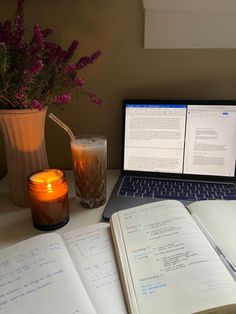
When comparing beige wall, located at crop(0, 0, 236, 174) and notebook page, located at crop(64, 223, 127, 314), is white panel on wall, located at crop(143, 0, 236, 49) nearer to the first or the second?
beige wall, located at crop(0, 0, 236, 174)

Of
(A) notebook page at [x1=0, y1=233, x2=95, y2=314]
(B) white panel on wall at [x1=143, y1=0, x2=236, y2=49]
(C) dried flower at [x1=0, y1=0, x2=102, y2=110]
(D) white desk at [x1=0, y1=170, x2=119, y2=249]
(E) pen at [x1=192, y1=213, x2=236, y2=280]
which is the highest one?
(B) white panel on wall at [x1=143, y1=0, x2=236, y2=49]

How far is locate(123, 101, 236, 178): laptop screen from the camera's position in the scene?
79cm

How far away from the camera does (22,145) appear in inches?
26.9

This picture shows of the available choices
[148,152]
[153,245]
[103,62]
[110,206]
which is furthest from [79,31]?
[153,245]

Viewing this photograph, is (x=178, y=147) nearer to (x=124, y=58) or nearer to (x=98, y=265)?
(x=124, y=58)

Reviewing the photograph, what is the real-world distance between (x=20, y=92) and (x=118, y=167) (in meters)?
0.43

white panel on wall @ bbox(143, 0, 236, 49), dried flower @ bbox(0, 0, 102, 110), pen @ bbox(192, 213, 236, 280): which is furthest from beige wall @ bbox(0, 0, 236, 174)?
pen @ bbox(192, 213, 236, 280)

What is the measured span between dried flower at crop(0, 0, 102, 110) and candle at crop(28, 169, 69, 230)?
0.49ft

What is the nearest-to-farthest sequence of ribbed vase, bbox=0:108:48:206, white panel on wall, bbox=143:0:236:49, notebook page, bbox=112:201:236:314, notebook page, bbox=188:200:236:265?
notebook page, bbox=112:201:236:314
notebook page, bbox=188:200:236:265
ribbed vase, bbox=0:108:48:206
white panel on wall, bbox=143:0:236:49

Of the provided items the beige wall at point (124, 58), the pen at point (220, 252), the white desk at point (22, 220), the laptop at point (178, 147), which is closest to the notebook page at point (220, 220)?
the pen at point (220, 252)

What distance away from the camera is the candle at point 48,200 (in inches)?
24.0

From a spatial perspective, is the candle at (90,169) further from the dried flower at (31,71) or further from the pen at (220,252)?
the pen at (220,252)

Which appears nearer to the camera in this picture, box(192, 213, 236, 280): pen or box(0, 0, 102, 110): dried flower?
box(192, 213, 236, 280): pen

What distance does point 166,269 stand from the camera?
47 centimetres
